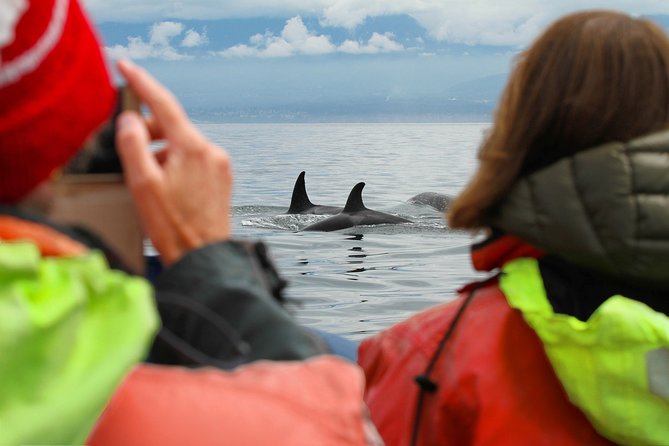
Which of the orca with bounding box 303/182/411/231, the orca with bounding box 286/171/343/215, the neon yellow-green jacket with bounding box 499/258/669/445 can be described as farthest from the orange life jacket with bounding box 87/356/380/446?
the orca with bounding box 286/171/343/215

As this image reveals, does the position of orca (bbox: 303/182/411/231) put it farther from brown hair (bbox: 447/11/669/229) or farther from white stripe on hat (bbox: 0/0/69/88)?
white stripe on hat (bbox: 0/0/69/88)

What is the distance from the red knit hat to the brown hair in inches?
60.4

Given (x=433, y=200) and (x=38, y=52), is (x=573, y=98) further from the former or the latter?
(x=433, y=200)

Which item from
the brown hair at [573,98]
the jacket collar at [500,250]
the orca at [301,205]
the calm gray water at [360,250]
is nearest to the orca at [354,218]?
the calm gray water at [360,250]

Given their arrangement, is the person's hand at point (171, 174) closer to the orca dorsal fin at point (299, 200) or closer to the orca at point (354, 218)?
the orca at point (354, 218)

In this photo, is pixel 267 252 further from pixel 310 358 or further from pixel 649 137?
pixel 649 137

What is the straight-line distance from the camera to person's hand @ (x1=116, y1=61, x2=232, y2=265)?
4.71 ft

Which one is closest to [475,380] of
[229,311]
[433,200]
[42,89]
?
[229,311]

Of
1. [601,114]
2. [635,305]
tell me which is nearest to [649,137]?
[601,114]

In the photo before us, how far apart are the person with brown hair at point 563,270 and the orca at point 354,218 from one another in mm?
16055

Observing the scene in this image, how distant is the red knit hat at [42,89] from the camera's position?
125cm

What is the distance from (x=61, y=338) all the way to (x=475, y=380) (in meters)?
1.71

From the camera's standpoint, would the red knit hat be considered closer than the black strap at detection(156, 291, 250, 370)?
Yes

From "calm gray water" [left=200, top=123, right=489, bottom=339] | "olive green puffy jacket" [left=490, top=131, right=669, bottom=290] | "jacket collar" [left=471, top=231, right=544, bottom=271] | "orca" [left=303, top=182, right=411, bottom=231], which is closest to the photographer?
"olive green puffy jacket" [left=490, top=131, right=669, bottom=290]
